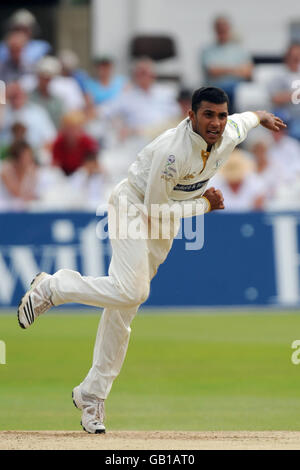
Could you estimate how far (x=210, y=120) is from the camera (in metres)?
6.93

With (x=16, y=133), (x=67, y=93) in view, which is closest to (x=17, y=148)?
(x=16, y=133)

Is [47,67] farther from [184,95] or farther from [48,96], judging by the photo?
[184,95]

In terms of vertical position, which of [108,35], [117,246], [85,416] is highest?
[108,35]

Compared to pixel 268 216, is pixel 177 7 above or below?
above

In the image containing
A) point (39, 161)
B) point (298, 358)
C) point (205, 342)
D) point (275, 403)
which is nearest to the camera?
point (275, 403)

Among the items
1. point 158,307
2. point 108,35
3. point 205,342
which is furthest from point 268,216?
point 108,35

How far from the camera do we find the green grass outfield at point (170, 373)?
26.7 feet

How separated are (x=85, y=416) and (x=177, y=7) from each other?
12.6 metres

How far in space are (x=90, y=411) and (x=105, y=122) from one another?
9.70 metres

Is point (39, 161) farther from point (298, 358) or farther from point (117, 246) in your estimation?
point (117, 246)

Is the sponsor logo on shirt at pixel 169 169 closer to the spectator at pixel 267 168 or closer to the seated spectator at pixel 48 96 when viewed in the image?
the spectator at pixel 267 168

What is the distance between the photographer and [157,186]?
22.8ft

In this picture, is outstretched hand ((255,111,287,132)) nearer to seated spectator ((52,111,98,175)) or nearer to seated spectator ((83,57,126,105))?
seated spectator ((52,111,98,175))

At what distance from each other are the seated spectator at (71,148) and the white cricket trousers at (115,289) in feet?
26.9
